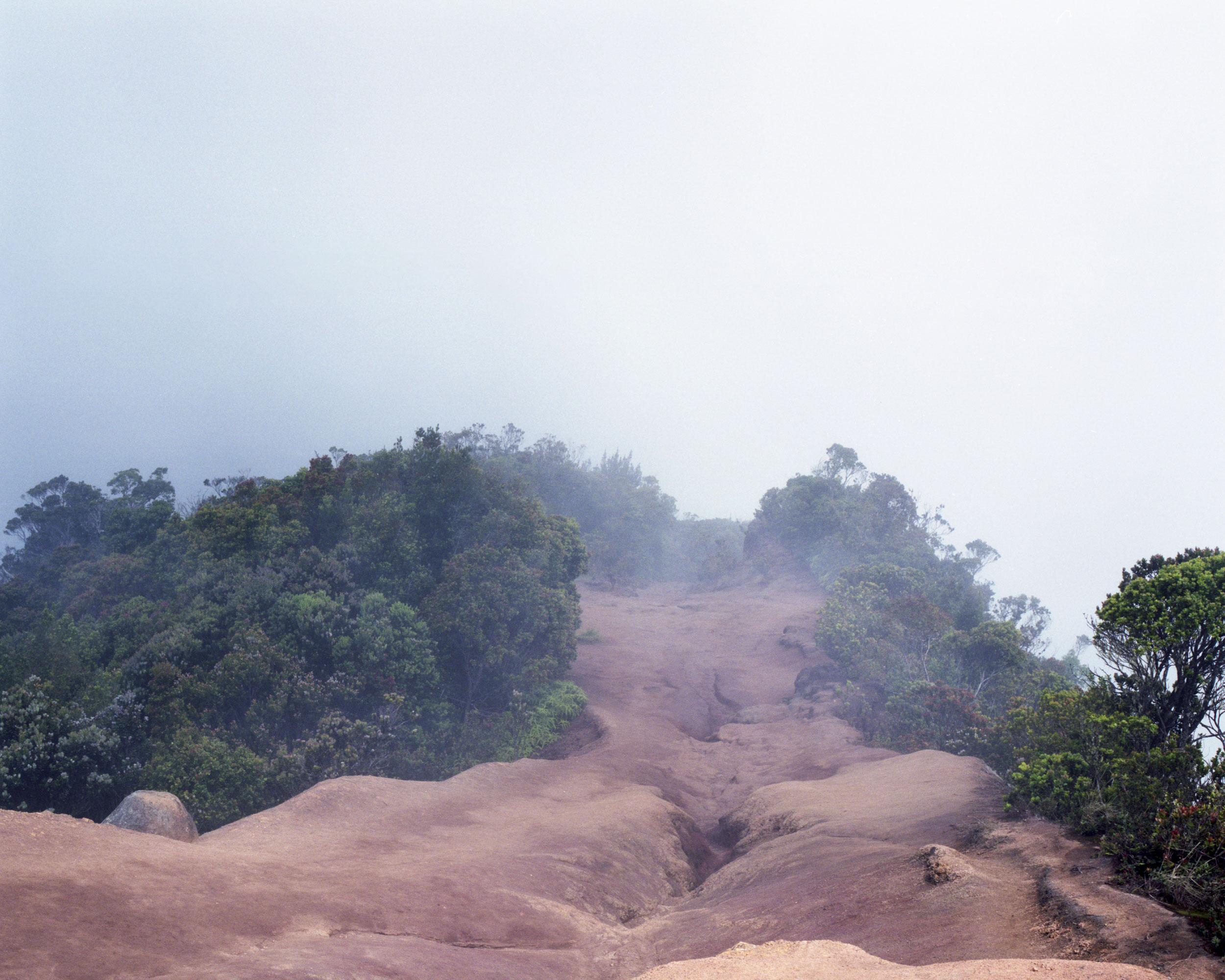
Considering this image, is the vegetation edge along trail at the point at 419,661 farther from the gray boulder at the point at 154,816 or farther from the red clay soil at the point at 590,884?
the gray boulder at the point at 154,816

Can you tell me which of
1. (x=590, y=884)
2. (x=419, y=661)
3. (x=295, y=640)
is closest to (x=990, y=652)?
(x=590, y=884)

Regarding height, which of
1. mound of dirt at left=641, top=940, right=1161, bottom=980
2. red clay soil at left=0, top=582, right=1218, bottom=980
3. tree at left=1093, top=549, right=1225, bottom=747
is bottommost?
red clay soil at left=0, top=582, right=1218, bottom=980

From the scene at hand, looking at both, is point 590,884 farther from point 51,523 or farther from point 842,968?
point 51,523

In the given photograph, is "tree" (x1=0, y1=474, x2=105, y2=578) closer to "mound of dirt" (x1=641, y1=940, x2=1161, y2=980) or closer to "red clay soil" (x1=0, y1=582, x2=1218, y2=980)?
"red clay soil" (x1=0, y1=582, x2=1218, y2=980)

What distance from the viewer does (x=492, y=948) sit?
8258mm

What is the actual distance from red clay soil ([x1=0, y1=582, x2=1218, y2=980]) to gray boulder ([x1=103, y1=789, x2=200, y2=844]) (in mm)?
424

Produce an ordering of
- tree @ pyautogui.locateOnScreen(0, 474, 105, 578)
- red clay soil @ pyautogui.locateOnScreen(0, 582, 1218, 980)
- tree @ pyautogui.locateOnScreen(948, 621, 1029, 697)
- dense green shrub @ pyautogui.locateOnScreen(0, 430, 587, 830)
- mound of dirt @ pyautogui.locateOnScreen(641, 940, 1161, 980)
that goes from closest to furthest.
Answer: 1. mound of dirt @ pyautogui.locateOnScreen(641, 940, 1161, 980)
2. red clay soil @ pyautogui.locateOnScreen(0, 582, 1218, 980)
3. dense green shrub @ pyautogui.locateOnScreen(0, 430, 587, 830)
4. tree @ pyautogui.locateOnScreen(948, 621, 1029, 697)
5. tree @ pyautogui.locateOnScreen(0, 474, 105, 578)

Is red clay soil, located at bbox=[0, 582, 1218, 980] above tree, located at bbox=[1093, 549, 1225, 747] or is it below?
below

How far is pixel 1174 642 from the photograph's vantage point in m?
8.63

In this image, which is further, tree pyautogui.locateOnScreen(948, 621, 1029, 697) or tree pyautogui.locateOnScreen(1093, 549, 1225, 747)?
tree pyautogui.locateOnScreen(948, 621, 1029, 697)

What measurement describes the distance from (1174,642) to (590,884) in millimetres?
9561

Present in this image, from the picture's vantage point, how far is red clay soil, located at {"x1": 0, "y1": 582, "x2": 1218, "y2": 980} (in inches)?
234

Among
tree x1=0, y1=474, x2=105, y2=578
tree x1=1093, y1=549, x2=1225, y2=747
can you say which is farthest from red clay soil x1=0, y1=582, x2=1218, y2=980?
tree x1=0, y1=474, x2=105, y2=578

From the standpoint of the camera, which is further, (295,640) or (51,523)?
(51,523)
